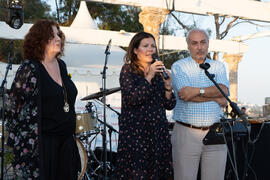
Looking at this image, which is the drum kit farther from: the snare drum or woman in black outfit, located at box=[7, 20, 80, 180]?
woman in black outfit, located at box=[7, 20, 80, 180]

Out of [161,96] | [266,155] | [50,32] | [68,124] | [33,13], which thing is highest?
[33,13]

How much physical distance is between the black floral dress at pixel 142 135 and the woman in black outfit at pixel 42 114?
17.7 inches

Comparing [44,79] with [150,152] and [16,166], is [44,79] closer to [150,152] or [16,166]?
[16,166]

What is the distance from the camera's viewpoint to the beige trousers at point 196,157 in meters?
3.27

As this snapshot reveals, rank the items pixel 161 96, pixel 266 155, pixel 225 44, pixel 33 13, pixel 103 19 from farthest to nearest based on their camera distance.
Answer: pixel 103 19, pixel 33 13, pixel 225 44, pixel 266 155, pixel 161 96

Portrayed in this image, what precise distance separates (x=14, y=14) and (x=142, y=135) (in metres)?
5.02

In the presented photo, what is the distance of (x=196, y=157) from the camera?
10.8 feet

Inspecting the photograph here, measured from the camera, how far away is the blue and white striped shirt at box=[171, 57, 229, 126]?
3.30m

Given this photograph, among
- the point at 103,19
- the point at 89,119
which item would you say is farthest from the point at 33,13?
the point at 89,119

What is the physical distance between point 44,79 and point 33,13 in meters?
21.9

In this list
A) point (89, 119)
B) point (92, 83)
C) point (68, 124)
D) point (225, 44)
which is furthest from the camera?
point (225, 44)

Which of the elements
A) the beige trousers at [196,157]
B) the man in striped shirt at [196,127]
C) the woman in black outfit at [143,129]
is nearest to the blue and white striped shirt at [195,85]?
the man in striped shirt at [196,127]

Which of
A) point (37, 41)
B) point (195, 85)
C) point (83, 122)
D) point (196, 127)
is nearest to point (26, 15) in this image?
point (83, 122)

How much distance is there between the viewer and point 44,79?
9.07ft
